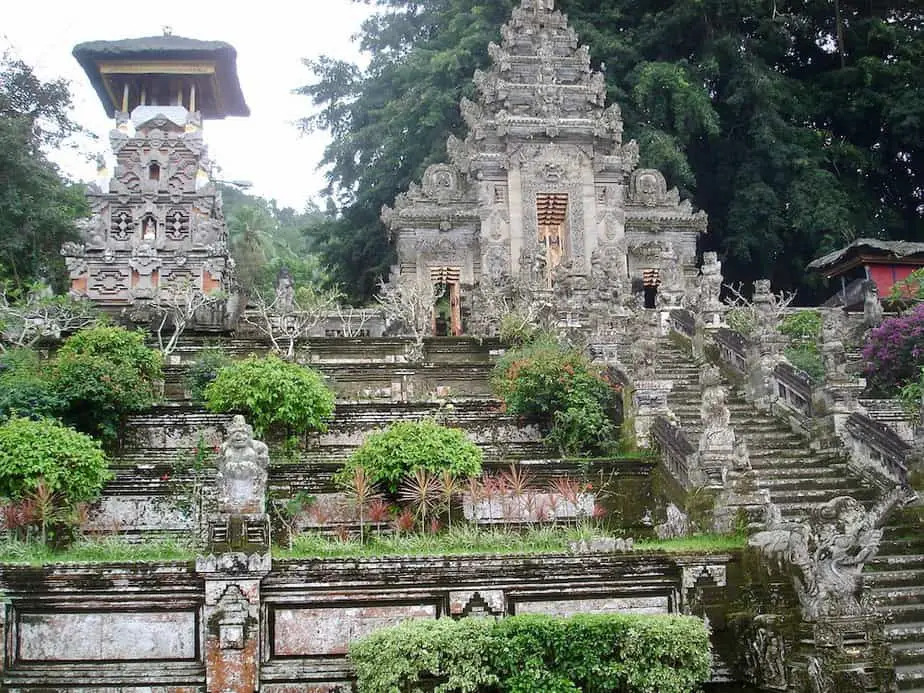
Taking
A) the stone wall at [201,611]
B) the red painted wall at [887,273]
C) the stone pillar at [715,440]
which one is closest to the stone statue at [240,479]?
the stone wall at [201,611]

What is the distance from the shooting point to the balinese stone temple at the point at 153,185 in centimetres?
2955

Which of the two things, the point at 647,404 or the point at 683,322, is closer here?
the point at 647,404

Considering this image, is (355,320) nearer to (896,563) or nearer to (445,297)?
(445,297)

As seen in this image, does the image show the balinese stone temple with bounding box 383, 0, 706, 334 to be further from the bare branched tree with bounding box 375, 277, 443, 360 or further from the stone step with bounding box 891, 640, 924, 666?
the stone step with bounding box 891, 640, 924, 666

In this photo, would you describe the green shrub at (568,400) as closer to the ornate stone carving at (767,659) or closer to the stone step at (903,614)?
the stone step at (903,614)

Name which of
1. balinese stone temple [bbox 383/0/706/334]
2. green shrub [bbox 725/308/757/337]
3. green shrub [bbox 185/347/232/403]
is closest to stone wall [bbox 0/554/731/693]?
green shrub [bbox 185/347/232/403]

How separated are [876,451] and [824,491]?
0.96 metres

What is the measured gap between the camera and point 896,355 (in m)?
17.2

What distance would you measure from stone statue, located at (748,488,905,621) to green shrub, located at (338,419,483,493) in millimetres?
3637

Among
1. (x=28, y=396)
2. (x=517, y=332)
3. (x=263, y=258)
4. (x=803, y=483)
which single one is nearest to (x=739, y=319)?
(x=517, y=332)

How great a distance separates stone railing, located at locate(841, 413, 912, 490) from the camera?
452 inches

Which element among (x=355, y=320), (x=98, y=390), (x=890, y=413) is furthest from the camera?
(x=355, y=320)

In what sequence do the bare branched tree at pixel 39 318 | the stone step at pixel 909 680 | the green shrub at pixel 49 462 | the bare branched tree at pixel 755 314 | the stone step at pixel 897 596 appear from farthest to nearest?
1. the bare branched tree at pixel 39 318
2. the bare branched tree at pixel 755 314
3. the green shrub at pixel 49 462
4. the stone step at pixel 897 596
5. the stone step at pixel 909 680

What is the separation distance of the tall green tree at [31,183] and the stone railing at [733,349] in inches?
760
